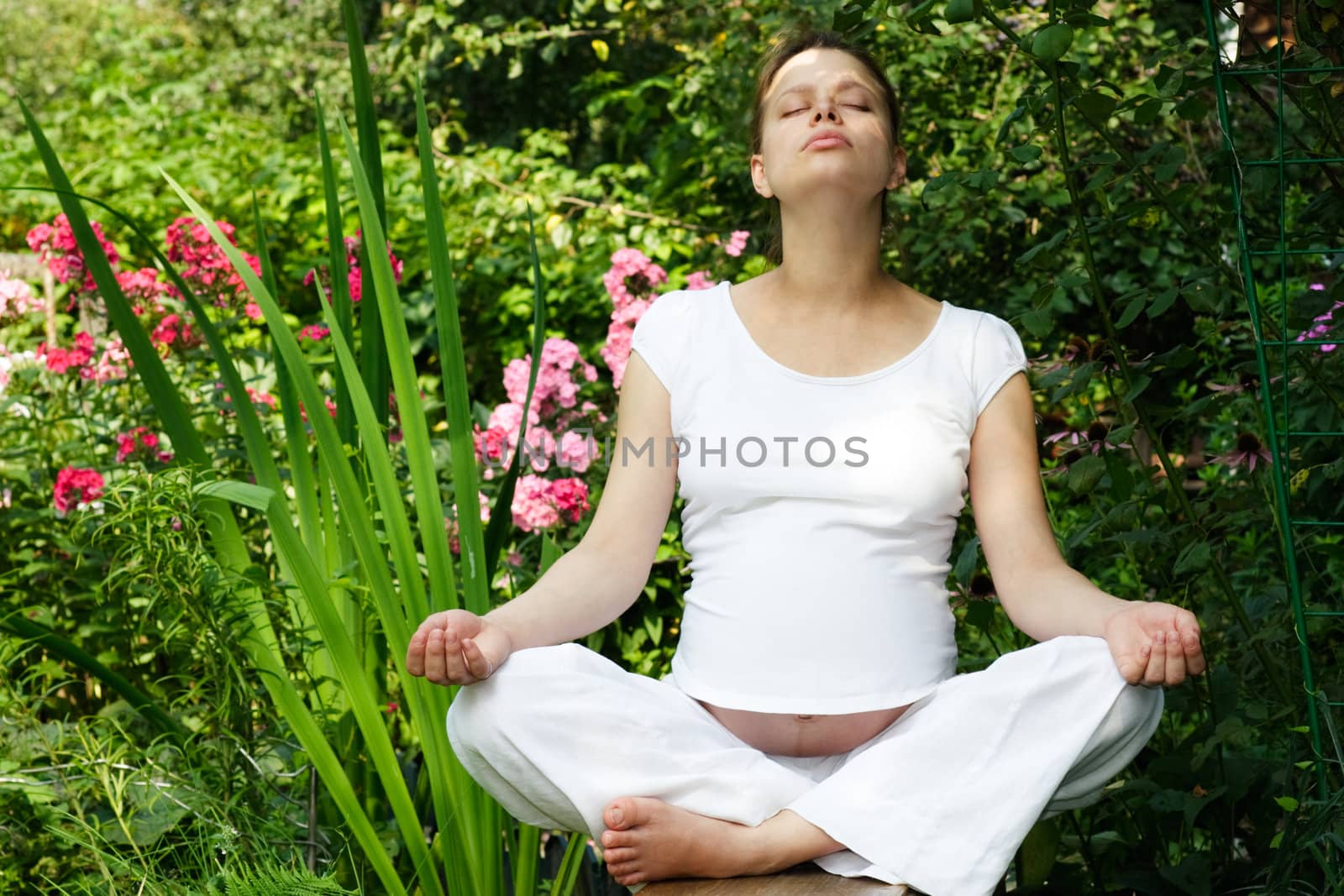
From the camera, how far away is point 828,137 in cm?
166

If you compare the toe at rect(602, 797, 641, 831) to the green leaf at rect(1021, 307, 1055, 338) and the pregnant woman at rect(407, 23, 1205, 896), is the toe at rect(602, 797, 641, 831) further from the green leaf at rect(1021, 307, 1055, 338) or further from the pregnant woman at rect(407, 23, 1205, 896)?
the green leaf at rect(1021, 307, 1055, 338)

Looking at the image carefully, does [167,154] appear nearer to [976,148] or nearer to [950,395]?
[976,148]

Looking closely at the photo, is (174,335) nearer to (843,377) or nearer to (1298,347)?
(843,377)

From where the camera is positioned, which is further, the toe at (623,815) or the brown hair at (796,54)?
the brown hair at (796,54)

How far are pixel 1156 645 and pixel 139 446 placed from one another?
2.04 meters

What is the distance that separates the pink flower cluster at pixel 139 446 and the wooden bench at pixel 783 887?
1.61 metres

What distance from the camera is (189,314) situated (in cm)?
284

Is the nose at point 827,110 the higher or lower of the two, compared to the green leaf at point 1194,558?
higher

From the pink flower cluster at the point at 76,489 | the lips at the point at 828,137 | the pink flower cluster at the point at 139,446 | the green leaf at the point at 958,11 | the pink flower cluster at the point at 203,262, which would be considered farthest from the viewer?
the pink flower cluster at the point at 203,262

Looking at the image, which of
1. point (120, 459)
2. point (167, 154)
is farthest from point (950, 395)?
point (167, 154)

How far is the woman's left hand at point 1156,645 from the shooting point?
4.22 ft

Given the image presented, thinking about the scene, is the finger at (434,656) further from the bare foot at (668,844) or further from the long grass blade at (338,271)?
the long grass blade at (338,271)

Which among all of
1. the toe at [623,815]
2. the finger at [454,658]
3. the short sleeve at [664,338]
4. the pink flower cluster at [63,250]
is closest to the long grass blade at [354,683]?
the finger at [454,658]

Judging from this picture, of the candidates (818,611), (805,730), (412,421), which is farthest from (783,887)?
(412,421)
